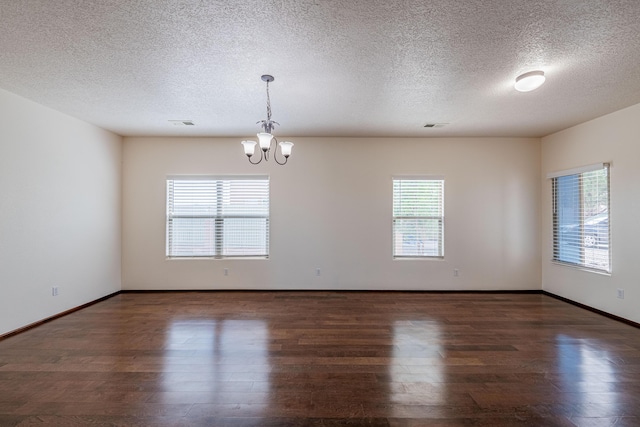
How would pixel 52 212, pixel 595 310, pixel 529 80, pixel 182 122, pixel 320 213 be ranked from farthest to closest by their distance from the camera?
pixel 320 213 < pixel 182 122 < pixel 595 310 < pixel 52 212 < pixel 529 80

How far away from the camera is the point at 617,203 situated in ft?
11.9

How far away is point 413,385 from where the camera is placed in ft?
7.11

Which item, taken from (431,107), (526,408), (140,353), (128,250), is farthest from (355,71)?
(128,250)

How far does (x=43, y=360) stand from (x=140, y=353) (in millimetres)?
796

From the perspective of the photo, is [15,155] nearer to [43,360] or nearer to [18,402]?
[43,360]

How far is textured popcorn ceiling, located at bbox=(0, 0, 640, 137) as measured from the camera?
185 centimetres

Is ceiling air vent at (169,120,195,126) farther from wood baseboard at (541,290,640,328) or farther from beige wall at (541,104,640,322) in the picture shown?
wood baseboard at (541,290,640,328)

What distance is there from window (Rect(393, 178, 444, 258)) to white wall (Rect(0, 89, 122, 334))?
185 inches

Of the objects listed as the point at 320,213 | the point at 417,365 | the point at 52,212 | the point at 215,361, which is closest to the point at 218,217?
the point at 320,213

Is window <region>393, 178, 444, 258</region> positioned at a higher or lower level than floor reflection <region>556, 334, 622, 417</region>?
higher

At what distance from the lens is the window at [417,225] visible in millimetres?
4871

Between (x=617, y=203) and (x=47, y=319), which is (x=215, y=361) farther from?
(x=617, y=203)

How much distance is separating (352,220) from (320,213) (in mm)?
558

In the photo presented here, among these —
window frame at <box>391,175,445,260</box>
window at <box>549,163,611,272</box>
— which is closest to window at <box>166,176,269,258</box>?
window frame at <box>391,175,445,260</box>
